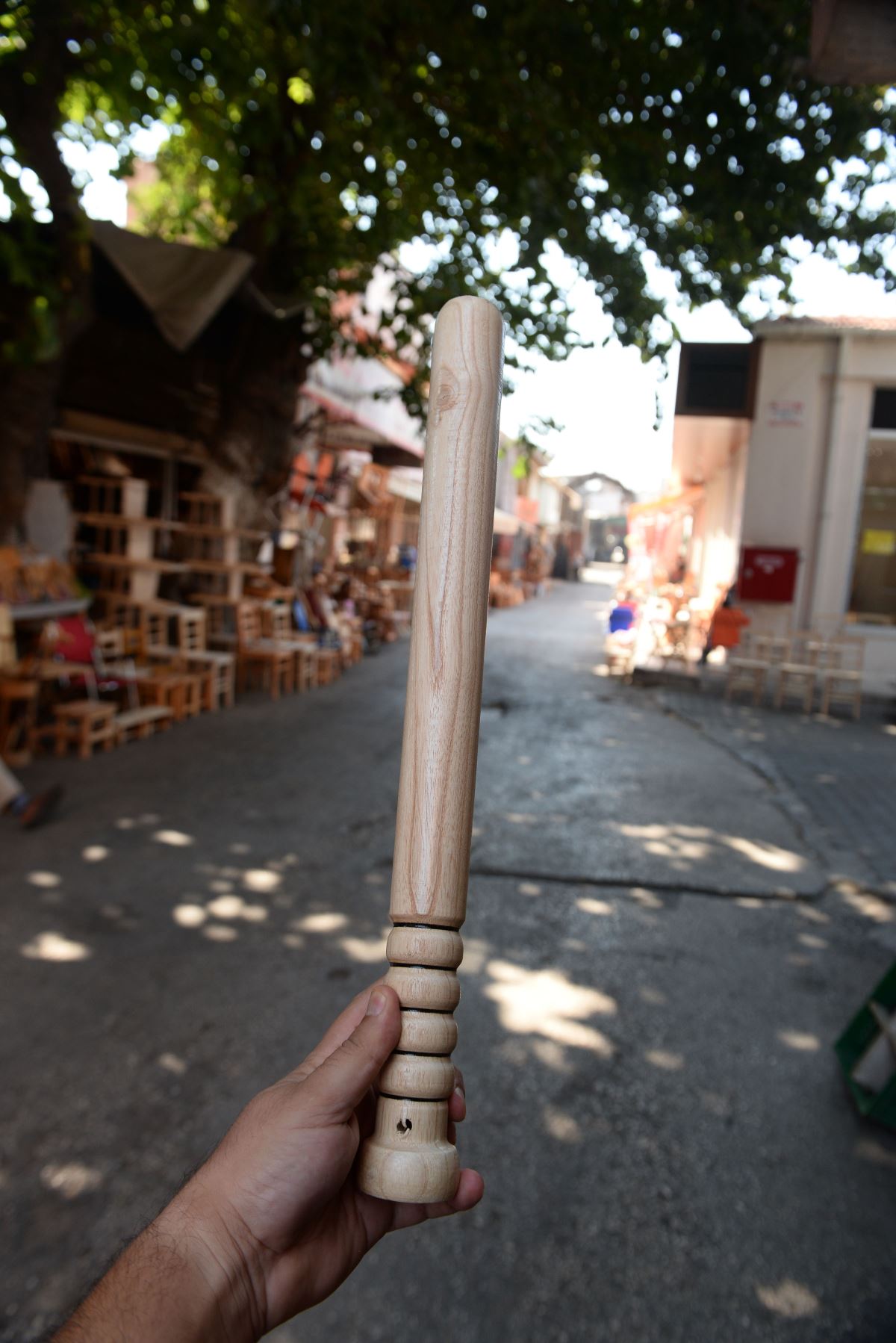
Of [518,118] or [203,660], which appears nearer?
[518,118]

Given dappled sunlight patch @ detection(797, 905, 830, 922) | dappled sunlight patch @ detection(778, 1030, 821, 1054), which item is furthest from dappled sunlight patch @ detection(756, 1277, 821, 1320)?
dappled sunlight patch @ detection(797, 905, 830, 922)

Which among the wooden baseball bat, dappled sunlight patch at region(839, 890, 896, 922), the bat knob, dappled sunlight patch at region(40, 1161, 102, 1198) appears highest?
the wooden baseball bat

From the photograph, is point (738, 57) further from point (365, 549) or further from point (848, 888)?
point (365, 549)

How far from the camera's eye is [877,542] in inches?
501

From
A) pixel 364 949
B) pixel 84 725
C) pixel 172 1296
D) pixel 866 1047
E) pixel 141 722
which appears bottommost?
pixel 364 949

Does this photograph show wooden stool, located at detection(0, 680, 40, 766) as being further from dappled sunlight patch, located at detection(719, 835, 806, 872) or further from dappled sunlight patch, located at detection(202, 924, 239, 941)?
dappled sunlight patch, located at detection(719, 835, 806, 872)

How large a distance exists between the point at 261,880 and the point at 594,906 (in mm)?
1835

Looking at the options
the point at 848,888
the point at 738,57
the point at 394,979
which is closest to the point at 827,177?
the point at 738,57

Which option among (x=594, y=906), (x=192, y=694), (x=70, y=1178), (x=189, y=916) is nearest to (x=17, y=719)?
(x=192, y=694)

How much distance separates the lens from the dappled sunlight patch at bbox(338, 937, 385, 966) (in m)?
4.25

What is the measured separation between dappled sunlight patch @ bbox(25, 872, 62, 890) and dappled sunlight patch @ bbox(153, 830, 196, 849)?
72 cm

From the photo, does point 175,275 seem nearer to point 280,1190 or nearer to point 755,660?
point 280,1190

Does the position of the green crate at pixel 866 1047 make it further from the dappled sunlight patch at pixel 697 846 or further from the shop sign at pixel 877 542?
the shop sign at pixel 877 542

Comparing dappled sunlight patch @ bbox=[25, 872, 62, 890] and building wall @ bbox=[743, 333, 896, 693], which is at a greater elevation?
building wall @ bbox=[743, 333, 896, 693]
